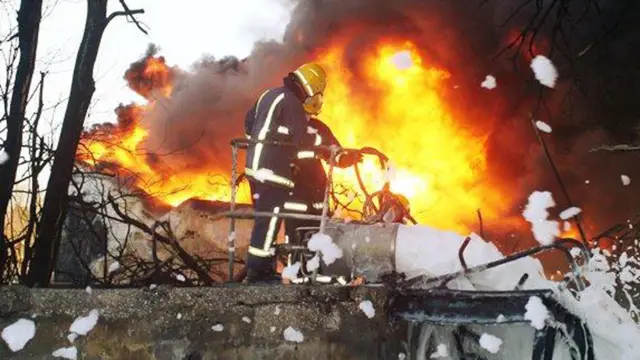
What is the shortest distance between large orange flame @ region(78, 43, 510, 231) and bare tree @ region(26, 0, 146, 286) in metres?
6.40

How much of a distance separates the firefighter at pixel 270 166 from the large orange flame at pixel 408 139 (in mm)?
7762

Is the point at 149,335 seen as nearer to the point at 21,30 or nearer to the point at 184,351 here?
the point at 184,351

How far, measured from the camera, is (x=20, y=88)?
7145 mm

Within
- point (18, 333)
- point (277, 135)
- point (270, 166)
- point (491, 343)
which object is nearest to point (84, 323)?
point (18, 333)

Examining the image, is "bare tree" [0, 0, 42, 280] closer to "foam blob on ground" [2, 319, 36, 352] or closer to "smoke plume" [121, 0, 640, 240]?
"foam blob on ground" [2, 319, 36, 352]

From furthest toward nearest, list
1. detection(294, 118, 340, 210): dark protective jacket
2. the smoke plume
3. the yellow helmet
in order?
the smoke plume → detection(294, 118, 340, 210): dark protective jacket → the yellow helmet

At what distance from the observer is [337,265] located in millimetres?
4703

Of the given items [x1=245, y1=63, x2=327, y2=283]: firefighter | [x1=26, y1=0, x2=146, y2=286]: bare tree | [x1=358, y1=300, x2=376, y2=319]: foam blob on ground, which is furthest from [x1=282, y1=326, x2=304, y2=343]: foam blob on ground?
[x1=26, y1=0, x2=146, y2=286]: bare tree

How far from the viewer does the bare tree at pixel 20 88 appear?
6.82 meters

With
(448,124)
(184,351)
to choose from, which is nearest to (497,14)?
(448,124)

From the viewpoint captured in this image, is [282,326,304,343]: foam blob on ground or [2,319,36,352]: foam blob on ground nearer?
[2,319,36,352]: foam blob on ground

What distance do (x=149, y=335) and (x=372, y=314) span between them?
4.42ft

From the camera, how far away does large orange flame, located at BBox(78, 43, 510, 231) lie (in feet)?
48.5

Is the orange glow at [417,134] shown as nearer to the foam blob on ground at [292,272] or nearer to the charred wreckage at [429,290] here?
the foam blob on ground at [292,272]
